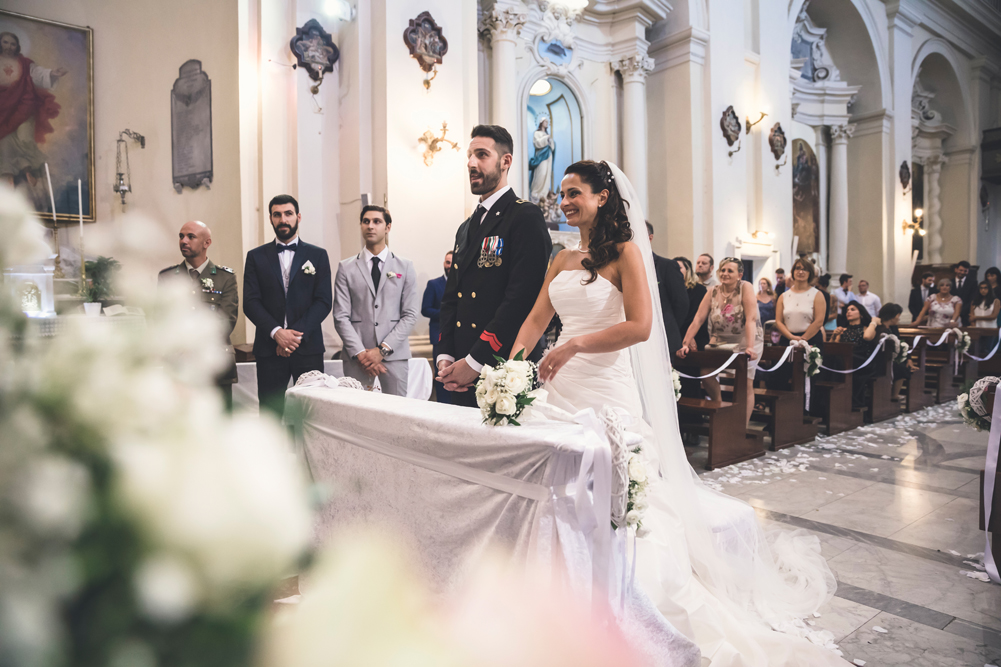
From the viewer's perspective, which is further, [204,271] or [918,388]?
[918,388]

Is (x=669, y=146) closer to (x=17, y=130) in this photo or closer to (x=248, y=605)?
(x=17, y=130)

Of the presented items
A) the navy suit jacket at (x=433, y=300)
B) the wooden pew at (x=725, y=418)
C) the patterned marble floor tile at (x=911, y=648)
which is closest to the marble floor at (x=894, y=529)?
the patterned marble floor tile at (x=911, y=648)

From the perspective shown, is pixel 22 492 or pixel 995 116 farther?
pixel 995 116

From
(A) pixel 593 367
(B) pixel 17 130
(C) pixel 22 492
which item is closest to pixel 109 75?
(B) pixel 17 130

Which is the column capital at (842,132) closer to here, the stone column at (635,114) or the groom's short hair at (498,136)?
the stone column at (635,114)

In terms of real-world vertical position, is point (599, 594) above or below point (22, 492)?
below

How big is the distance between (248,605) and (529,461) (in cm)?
130

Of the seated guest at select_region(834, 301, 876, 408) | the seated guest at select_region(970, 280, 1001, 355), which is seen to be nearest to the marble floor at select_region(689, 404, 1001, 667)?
the seated guest at select_region(834, 301, 876, 408)

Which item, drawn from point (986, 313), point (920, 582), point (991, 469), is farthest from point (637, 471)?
point (986, 313)

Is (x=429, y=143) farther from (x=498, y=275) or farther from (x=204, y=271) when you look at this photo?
(x=498, y=275)

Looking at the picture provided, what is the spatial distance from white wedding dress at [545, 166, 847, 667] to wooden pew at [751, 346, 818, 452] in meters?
2.64

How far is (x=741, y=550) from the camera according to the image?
8.46 feet

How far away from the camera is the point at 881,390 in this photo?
695cm

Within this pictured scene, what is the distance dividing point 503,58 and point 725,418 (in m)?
6.01
